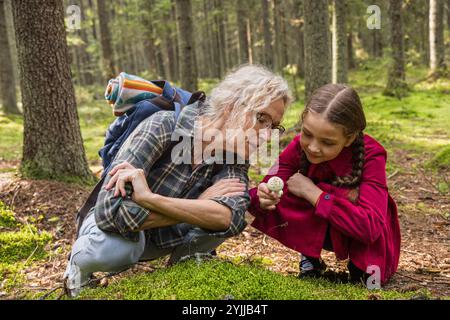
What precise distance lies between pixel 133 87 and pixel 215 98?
0.59 metres

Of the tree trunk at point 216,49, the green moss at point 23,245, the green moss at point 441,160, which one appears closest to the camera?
the green moss at point 23,245

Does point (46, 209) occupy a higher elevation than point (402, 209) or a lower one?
higher

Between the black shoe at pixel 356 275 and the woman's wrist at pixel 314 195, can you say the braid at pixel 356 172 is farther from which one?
the black shoe at pixel 356 275

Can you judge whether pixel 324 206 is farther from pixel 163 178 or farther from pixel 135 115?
pixel 135 115

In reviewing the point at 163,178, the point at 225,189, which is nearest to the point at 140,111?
the point at 163,178

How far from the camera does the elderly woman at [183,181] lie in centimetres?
239

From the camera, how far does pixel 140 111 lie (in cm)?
270

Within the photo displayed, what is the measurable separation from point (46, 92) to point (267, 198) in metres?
3.07

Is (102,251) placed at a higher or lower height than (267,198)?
lower

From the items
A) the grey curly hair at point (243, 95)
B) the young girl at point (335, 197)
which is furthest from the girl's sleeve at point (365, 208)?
the grey curly hair at point (243, 95)

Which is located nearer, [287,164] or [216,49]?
[287,164]

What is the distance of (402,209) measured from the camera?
479 centimetres
